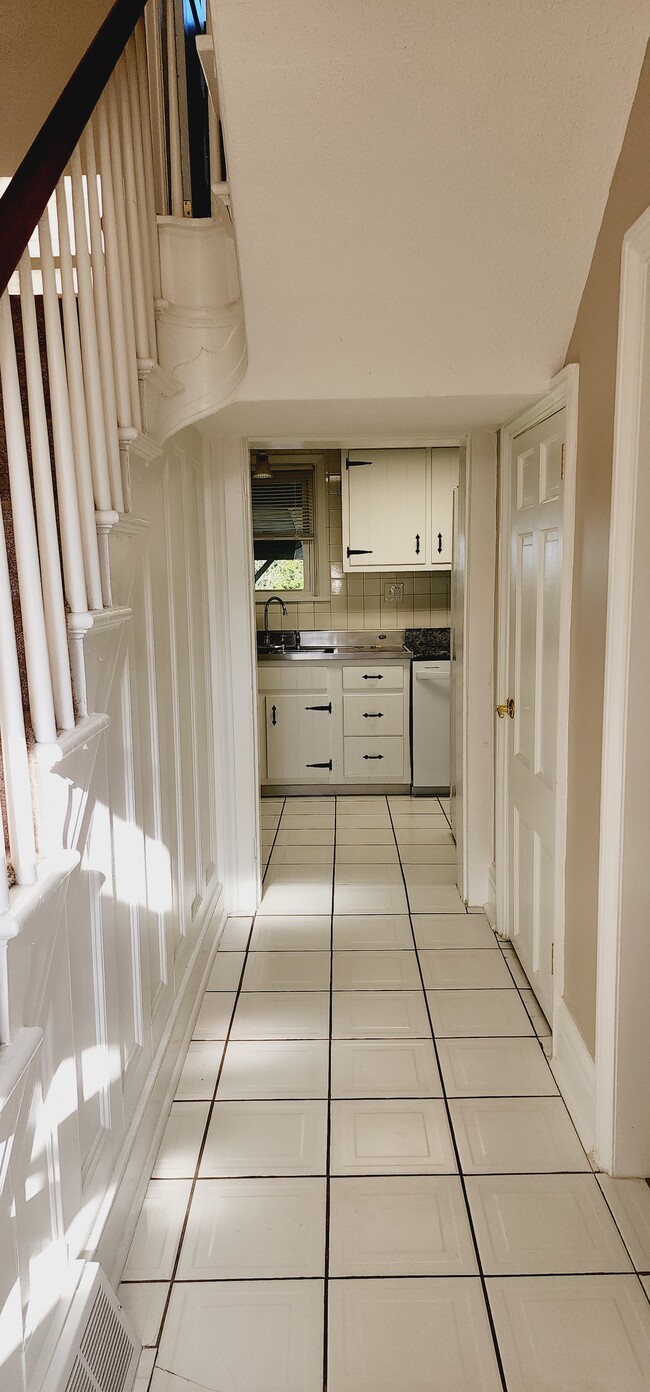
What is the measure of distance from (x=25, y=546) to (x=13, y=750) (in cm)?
30

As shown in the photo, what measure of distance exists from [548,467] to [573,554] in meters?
0.44

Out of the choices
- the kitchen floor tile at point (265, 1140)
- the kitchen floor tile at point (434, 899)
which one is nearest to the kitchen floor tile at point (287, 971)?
the kitchen floor tile at point (434, 899)

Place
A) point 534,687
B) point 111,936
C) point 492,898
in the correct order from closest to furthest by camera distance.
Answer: point 111,936
point 534,687
point 492,898

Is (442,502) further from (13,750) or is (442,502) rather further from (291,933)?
(13,750)

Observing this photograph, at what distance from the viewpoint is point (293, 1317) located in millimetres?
1775

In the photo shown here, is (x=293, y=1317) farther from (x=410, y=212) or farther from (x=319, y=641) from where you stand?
(x=319, y=641)

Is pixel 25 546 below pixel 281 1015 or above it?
above

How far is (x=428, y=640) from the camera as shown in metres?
5.85

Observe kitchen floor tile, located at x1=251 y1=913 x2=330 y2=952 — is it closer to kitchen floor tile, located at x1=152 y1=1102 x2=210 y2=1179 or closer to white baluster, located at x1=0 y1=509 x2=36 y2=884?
kitchen floor tile, located at x1=152 y1=1102 x2=210 y2=1179

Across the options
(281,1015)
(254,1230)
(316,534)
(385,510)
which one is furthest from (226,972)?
(316,534)

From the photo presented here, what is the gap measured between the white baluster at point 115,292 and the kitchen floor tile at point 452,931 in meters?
2.38

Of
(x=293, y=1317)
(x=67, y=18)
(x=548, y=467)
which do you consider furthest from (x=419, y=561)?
(x=293, y=1317)

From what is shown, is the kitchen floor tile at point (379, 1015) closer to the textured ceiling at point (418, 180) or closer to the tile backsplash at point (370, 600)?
the textured ceiling at point (418, 180)

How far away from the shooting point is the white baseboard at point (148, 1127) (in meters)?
1.81
